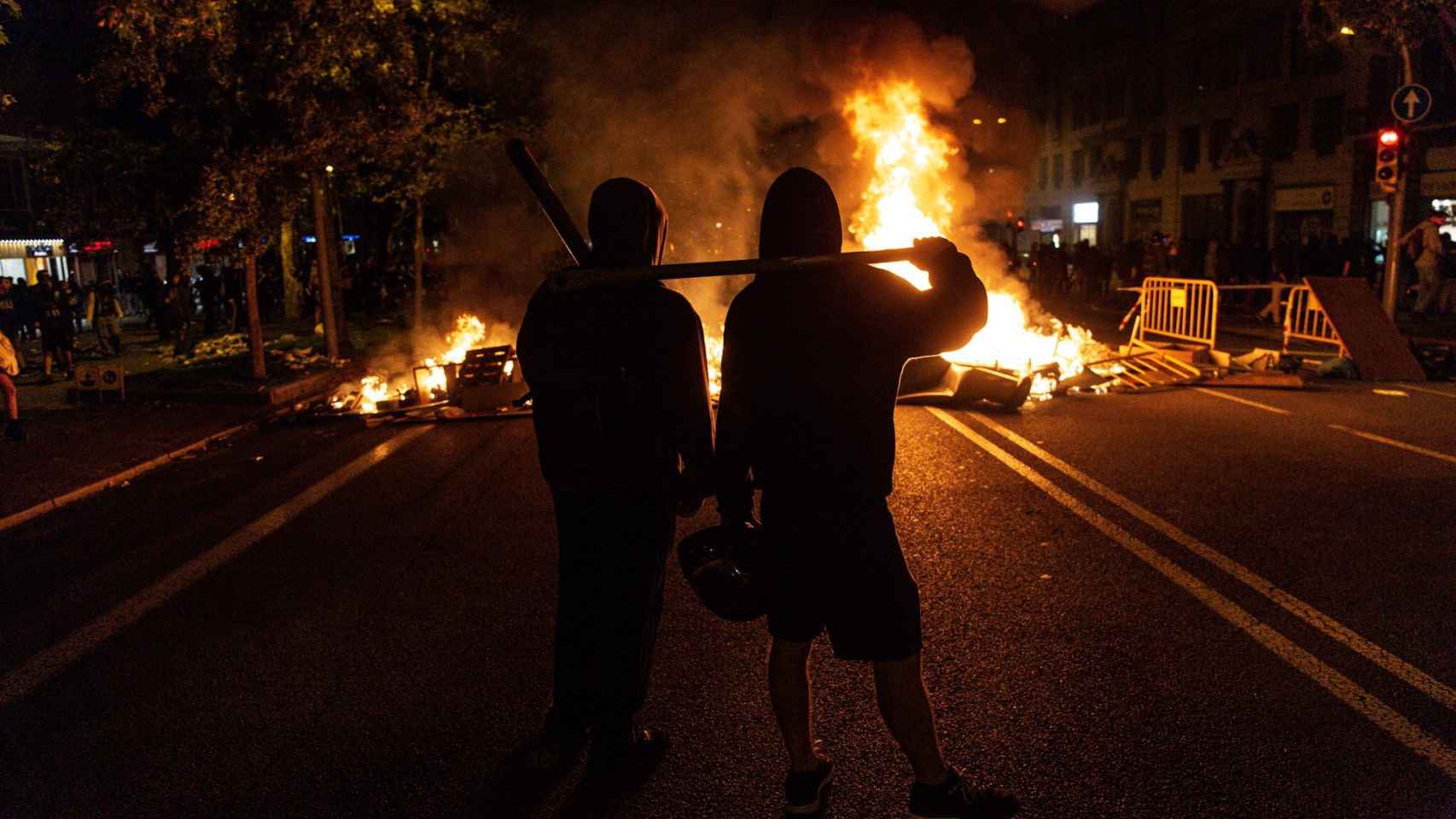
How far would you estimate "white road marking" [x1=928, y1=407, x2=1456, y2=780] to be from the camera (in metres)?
3.30

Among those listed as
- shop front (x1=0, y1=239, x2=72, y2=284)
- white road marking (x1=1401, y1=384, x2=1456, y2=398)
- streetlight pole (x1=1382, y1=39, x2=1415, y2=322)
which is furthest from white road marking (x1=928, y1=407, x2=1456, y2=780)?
shop front (x1=0, y1=239, x2=72, y2=284)

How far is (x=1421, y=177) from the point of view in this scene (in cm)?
2569

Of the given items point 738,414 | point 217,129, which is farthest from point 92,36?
point 738,414

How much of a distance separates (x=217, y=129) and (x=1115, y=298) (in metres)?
21.6

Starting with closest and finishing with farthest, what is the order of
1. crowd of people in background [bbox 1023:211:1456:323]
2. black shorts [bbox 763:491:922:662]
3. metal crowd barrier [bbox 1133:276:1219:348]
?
black shorts [bbox 763:491:922:662], metal crowd barrier [bbox 1133:276:1219:348], crowd of people in background [bbox 1023:211:1456:323]

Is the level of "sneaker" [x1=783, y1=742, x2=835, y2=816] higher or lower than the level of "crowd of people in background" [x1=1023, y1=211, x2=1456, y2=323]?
lower

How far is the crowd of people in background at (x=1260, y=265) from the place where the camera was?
18109mm

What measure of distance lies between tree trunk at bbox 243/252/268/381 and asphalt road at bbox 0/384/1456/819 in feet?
20.4

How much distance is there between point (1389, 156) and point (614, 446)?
15779 mm

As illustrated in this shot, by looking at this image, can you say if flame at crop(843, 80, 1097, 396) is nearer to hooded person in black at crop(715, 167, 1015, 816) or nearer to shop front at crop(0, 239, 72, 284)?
hooded person in black at crop(715, 167, 1015, 816)

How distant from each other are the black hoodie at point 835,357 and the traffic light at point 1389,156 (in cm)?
1534

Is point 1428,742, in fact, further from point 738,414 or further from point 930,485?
point 930,485

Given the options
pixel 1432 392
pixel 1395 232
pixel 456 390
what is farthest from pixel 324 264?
pixel 1395 232

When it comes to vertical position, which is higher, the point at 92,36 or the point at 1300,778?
the point at 92,36
